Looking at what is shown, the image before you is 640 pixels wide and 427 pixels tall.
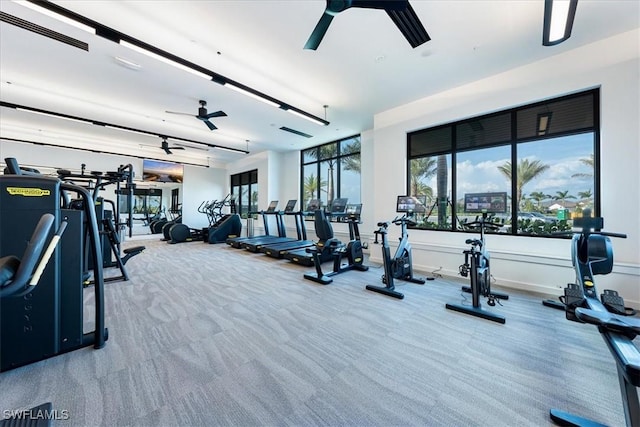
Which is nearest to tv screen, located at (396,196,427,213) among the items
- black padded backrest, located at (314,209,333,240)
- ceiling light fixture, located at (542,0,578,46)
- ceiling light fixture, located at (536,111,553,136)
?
black padded backrest, located at (314,209,333,240)

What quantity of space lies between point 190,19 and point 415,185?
501 cm

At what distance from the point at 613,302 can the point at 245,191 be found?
12035mm

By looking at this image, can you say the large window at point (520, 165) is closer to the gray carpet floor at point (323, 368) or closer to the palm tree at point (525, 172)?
the palm tree at point (525, 172)

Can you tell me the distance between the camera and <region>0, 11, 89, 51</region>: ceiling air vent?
3116 millimetres

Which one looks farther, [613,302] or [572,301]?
[613,302]

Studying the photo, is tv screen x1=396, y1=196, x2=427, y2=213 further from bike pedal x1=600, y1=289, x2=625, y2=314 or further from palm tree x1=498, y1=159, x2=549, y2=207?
bike pedal x1=600, y1=289, x2=625, y2=314

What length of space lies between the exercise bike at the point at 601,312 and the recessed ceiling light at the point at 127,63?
245 inches

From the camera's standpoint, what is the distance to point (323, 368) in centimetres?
202

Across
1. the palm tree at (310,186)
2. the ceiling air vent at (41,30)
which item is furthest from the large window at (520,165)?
the ceiling air vent at (41,30)

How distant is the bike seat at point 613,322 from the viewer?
1362 millimetres

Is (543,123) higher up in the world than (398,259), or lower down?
higher up

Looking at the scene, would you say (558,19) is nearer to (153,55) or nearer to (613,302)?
(613,302)

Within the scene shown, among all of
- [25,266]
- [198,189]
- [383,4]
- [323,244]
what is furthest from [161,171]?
[25,266]

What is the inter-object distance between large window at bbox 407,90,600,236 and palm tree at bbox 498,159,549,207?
0.04 ft
